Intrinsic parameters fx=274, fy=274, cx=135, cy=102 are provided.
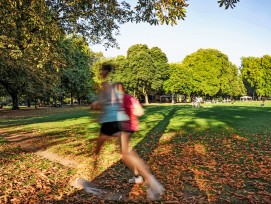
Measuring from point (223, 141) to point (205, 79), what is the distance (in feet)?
253

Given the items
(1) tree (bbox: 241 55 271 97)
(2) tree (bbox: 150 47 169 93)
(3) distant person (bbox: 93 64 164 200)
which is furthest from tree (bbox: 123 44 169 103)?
(3) distant person (bbox: 93 64 164 200)

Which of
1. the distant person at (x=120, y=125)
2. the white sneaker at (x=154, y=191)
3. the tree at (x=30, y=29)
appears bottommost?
the white sneaker at (x=154, y=191)

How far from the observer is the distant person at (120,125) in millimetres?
5152

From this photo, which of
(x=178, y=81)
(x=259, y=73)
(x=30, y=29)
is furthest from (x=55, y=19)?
(x=259, y=73)

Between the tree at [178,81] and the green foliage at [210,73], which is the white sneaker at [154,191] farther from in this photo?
the green foliage at [210,73]

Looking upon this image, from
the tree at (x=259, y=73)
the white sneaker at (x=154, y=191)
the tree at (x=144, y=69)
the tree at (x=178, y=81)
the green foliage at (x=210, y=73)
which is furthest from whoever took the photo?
the tree at (x=259, y=73)

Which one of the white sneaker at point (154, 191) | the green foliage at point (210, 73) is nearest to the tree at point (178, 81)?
the green foliage at point (210, 73)

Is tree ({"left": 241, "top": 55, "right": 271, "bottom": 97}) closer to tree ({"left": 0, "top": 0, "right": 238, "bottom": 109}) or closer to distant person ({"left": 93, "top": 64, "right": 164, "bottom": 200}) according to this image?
tree ({"left": 0, "top": 0, "right": 238, "bottom": 109})

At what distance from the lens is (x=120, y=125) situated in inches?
206

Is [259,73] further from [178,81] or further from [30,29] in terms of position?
[30,29]

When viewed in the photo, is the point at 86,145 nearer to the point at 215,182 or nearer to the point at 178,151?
the point at 178,151

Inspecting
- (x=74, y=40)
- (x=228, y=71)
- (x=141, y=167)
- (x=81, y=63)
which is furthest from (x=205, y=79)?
(x=141, y=167)

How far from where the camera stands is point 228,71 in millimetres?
92188

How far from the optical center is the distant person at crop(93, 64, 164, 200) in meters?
5.15
